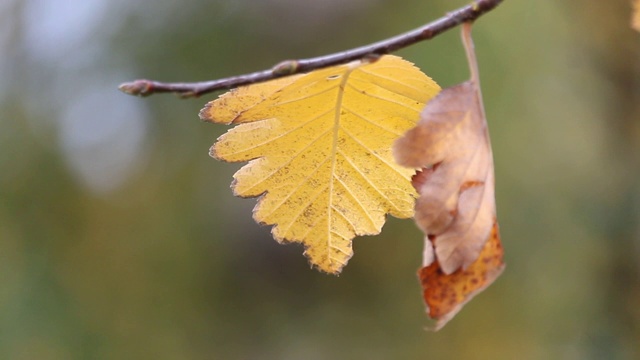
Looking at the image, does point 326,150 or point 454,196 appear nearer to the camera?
point 454,196

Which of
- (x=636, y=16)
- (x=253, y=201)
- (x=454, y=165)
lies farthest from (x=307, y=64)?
(x=253, y=201)

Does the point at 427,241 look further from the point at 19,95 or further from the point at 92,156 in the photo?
the point at 19,95

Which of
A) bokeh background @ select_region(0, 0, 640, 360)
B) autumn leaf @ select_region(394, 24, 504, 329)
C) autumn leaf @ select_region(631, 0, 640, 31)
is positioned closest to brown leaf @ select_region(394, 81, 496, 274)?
autumn leaf @ select_region(394, 24, 504, 329)

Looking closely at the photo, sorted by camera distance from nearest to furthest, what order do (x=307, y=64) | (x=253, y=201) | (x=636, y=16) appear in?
(x=307, y=64) < (x=636, y=16) < (x=253, y=201)

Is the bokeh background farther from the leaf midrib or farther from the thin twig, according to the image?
the thin twig

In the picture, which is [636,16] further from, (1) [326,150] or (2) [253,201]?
(2) [253,201]

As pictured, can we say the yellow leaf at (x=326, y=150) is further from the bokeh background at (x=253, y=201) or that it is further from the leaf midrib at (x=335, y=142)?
the bokeh background at (x=253, y=201)

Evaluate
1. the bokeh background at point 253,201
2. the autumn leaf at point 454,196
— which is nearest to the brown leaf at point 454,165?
the autumn leaf at point 454,196
